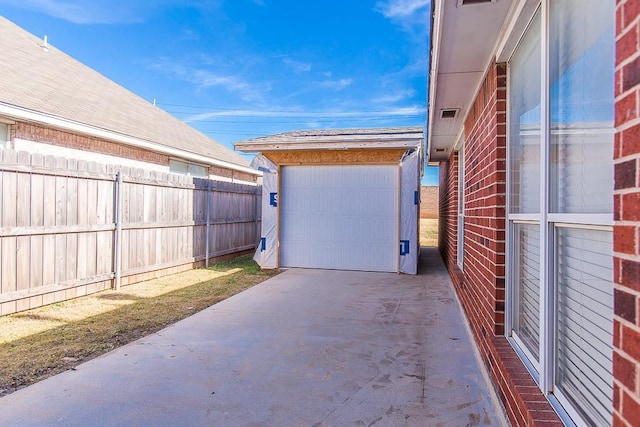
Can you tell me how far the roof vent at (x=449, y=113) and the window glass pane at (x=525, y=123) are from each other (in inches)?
79.2

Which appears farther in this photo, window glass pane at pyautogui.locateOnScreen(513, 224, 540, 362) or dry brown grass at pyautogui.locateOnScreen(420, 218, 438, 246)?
dry brown grass at pyautogui.locateOnScreen(420, 218, 438, 246)

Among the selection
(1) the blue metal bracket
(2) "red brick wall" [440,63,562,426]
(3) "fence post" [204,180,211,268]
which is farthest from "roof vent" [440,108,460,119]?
(3) "fence post" [204,180,211,268]

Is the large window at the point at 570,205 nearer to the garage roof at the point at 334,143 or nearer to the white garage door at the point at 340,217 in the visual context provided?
the garage roof at the point at 334,143

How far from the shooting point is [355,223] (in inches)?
343

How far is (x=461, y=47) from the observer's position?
118 inches

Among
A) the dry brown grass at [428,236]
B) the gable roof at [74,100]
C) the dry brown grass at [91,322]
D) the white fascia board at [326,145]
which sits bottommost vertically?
the dry brown grass at [91,322]

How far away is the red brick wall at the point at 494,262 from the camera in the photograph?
203 cm

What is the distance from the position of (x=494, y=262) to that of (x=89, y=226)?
5.86m

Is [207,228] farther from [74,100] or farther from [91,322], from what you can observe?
[91,322]

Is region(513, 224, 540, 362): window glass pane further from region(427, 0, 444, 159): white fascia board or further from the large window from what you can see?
region(427, 0, 444, 159): white fascia board

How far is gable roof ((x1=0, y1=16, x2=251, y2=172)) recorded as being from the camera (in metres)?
7.35

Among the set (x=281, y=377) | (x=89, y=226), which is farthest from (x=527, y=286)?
(x=89, y=226)

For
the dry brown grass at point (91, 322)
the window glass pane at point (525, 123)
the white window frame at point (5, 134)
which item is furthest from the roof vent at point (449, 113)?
the white window frame at point (5, 134)

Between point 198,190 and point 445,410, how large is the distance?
7.65 meters
